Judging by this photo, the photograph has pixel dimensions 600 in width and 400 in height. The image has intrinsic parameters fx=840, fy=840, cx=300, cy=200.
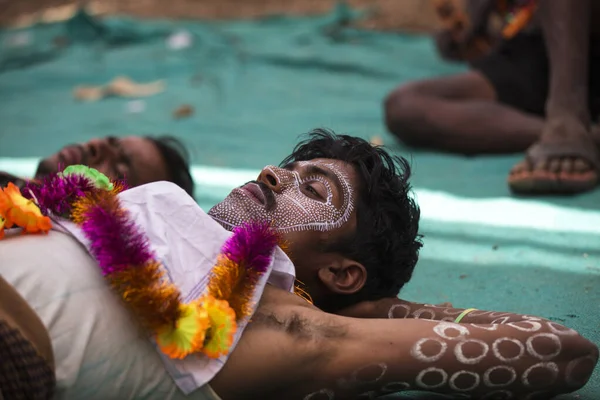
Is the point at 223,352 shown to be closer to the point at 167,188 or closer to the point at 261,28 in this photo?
the point at 167,188

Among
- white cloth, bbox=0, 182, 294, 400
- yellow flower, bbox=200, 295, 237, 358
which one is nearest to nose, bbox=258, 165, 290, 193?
white cloth, bbox=0, 182, 294, 400

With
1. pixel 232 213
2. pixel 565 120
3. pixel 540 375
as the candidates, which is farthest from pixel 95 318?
pixel 565 120

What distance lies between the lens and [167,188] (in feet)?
5.10

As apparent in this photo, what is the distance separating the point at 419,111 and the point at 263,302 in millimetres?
2051

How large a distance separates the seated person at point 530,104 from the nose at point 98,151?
126 centimetres

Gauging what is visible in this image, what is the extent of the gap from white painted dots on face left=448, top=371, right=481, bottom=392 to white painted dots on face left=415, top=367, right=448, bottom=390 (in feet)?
0.04

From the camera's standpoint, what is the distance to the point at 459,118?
329 centimetres

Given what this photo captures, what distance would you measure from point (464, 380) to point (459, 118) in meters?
2.02

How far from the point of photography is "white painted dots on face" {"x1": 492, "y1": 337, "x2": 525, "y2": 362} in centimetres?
140

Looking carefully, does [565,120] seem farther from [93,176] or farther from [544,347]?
[93,176]

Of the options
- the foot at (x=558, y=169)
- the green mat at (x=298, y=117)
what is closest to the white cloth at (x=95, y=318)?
the green mat at (x=298, y=117)

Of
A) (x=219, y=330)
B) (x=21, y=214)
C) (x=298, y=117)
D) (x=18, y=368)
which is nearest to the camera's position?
(x=18, y=368)

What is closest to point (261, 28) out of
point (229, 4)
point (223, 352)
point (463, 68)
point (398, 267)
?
point (229, 4)

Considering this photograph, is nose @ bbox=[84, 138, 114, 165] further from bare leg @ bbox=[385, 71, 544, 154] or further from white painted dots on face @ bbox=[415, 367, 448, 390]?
white painted dots on face @ bbox=[415, 367, 448, 390]
